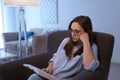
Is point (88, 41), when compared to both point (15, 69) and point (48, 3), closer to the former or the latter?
point (15, 69)

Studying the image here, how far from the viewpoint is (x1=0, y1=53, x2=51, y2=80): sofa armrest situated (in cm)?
182

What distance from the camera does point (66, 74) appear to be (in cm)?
182

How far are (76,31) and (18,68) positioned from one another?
0.64 meters

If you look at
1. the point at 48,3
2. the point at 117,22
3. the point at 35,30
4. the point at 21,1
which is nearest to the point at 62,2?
the point at 48,3

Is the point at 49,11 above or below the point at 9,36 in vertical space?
above

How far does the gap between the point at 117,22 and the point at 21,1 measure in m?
1.85

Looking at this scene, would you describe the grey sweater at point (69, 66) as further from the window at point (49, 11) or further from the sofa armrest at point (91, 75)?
the window at point (49, 11)

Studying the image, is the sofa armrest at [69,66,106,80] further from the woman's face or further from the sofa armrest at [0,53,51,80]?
the sofa armrest at [0,53,51,80]

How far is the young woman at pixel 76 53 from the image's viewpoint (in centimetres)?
176

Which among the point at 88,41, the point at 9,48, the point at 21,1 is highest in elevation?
the point at 21,1

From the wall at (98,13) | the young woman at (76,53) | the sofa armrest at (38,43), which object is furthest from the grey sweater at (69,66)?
the wall at (98,13)

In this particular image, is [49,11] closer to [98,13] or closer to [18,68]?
[98,13]

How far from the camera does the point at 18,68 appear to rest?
1923mm

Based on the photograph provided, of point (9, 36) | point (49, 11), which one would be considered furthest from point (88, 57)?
point (49, 11)
